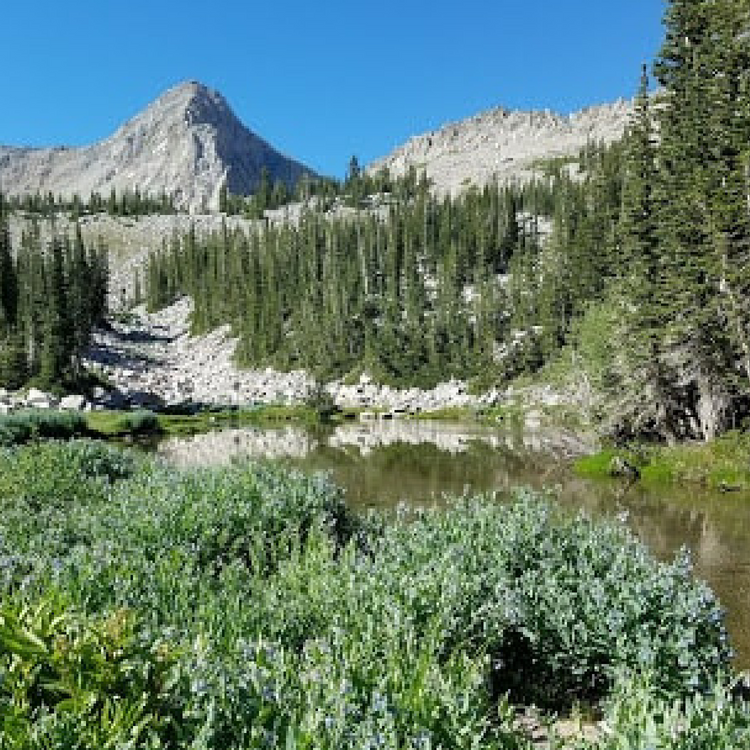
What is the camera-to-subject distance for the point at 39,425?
161ft

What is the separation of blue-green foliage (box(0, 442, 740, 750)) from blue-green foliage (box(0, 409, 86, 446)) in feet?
97.7

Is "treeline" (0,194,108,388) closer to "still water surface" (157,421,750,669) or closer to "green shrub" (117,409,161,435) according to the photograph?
"green shrub" (117,409,161,435)

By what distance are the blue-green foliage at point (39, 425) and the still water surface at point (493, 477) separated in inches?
233

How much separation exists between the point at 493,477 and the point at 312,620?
27.2 m

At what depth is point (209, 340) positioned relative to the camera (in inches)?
5541

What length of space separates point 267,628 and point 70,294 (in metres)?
97.4

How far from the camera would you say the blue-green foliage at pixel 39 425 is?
142 ft

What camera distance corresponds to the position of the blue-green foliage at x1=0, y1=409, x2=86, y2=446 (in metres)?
43.2

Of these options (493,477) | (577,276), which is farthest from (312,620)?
(577,276)

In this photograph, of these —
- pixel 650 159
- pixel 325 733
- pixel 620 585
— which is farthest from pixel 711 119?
pixel 325 733

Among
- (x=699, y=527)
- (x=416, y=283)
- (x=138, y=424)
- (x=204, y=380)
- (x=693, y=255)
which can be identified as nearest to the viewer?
(x=699, y=527)

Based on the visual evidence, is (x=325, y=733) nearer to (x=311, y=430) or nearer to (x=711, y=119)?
(x=711, y=119)

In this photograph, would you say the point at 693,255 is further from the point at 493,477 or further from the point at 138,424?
the point at 138,424

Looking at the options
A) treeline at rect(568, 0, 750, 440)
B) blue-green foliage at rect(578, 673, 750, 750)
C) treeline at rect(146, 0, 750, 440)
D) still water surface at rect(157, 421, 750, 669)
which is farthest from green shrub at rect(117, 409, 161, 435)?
blue-green foliage at rect(578, 673, 750, 750)
